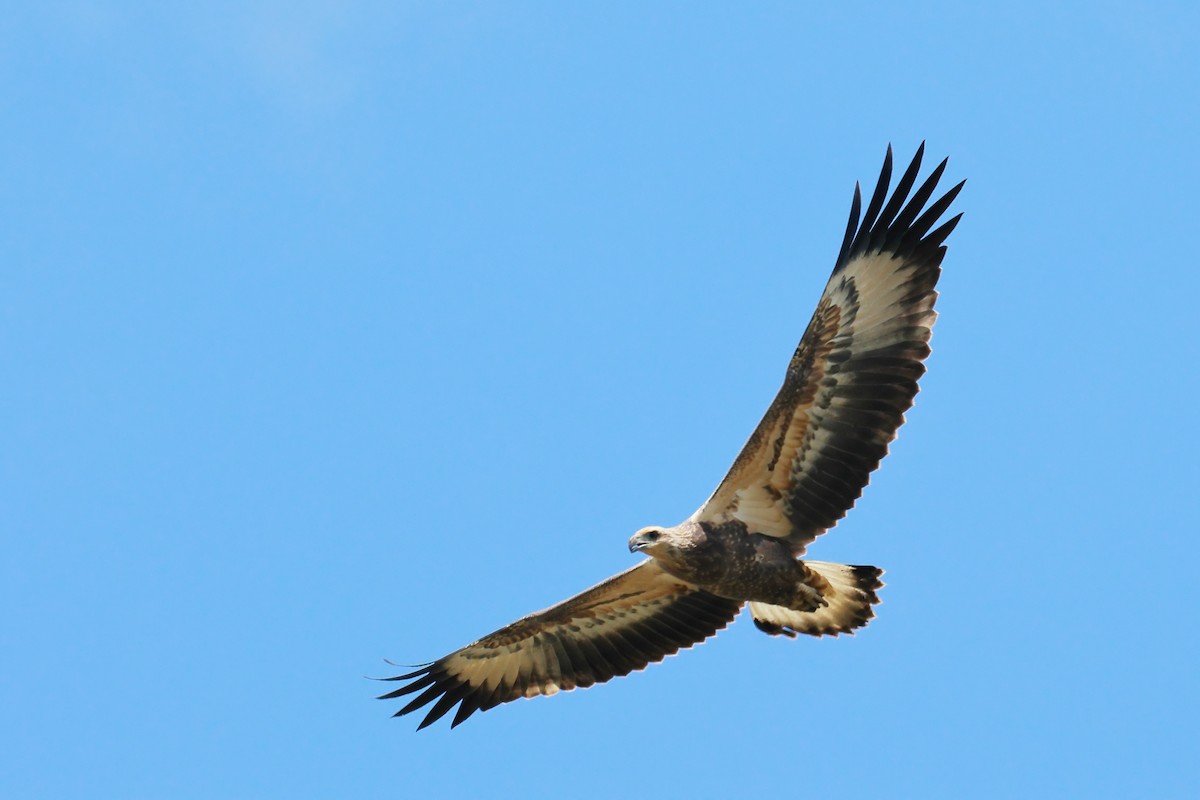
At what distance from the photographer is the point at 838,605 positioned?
13359 millimetres

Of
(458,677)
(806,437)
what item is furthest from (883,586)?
(458,677)

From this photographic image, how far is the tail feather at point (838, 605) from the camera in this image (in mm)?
13180

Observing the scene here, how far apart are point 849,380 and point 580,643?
3.62 meters

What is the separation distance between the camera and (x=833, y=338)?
12.8 m

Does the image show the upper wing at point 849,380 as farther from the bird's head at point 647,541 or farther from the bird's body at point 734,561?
the bird's head at point 647,541

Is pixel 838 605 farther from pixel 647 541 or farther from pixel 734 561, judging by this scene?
pixel 647 541

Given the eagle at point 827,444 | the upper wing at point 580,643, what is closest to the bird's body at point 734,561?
the eagle at point 827,444

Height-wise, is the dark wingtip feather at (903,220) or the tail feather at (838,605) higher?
the dark wingtip feather at (903,220)

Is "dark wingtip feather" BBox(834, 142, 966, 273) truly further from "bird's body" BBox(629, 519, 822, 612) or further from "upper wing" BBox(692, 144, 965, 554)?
"bird's body" BBox(629, 519, 822, 612)

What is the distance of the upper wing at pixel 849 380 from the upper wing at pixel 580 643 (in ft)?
3.86

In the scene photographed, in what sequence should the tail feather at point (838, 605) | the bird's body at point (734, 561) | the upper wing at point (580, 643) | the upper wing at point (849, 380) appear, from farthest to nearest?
the upper wing at point (580, 643) < the tail feather at point (838, 605) < the bird's body at point (734, 561) < the upper wing at point (849, 380)

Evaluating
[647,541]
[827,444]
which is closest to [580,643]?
[647,541]

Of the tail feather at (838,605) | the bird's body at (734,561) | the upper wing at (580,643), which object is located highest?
the upper wing at (580,643)

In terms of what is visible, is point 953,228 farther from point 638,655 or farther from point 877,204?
point 638,655
